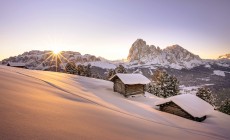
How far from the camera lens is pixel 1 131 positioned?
7.97 ft

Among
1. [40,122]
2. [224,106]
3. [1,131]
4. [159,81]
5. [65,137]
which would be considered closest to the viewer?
[1,131]

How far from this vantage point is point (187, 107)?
69.4 ft

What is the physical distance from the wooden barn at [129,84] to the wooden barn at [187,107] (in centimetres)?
876

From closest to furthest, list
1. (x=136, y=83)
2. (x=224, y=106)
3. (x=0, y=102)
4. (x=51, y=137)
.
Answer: (x=51, y=137) → (x=0, y=102) → (x=136, y=83) → (x=224, y=106)

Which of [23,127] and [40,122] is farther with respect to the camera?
[40,122]

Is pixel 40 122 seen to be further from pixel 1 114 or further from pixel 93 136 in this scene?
pixel 93 136

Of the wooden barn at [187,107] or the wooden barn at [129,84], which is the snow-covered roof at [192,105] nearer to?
the wooden barn at [187,107]

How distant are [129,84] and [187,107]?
1141 cm

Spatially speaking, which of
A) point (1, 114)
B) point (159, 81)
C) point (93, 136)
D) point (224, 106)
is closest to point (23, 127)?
point (1, 114)

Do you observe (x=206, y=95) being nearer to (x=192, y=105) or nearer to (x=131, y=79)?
(x=131, y=79)

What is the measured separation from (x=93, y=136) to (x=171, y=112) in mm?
20494

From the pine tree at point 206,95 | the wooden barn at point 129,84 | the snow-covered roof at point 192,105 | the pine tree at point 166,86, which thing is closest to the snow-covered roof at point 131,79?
the wooden barn at point 129,84

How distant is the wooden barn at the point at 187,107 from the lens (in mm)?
20375

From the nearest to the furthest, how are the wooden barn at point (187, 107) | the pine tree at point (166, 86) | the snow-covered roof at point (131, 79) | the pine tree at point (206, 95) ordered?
the wooden barn at point (187, 107) → the snow-covered roof at point (131, 79) → the pine tree at point (206, 95) → the pine tree at point (166, 86)
